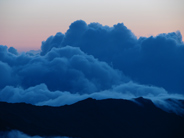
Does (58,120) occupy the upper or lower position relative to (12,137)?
upper

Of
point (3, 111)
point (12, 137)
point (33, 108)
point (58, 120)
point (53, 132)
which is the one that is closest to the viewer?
point (12, 137)

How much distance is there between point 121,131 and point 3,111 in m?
70.4

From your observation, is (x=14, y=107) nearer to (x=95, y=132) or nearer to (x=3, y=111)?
(x=3, y=111)

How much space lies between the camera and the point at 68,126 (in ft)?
568

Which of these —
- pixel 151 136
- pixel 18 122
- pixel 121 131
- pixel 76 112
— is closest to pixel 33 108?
pixel 76 112

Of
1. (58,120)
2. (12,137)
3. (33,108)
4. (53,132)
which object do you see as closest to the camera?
(12,137)

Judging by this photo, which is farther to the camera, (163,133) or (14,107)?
(163,133)

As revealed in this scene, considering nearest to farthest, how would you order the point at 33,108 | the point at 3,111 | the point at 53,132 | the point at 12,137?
the point at 12,137 → the point at 53,132 → the point at 3,111 → the point at 33,108

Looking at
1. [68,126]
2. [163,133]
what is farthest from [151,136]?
[68,126]

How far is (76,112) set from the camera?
651 ft

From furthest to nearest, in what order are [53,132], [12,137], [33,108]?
[33,108] → [53,132] → [12,137]

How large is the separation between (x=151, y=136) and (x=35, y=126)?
76576 millimetres

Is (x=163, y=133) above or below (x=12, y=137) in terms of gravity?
above

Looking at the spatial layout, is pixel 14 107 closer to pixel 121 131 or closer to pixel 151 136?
pixel 121 131
